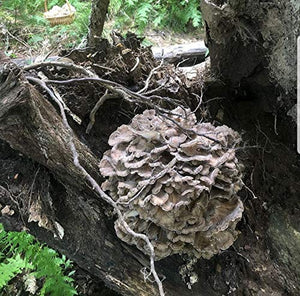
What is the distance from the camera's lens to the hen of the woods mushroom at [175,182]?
6.56 ft

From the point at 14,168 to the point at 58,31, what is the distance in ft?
17.0

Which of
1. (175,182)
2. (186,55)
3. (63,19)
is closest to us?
(175,182)

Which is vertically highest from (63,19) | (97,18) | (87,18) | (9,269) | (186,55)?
(97,18)

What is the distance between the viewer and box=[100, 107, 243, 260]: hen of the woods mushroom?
2.00 metres

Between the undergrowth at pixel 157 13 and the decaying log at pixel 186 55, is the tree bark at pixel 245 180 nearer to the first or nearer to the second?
the decaying log at pixel 186 55

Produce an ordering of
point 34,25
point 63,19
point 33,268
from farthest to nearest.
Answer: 1. point 63,19
2. point 34,25
3. point 33,268

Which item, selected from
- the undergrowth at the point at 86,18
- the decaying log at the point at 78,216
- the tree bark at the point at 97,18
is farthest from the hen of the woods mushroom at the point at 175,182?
the undergrowth at the point at 86,18

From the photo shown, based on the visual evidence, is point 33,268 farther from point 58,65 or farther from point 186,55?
point 186,55

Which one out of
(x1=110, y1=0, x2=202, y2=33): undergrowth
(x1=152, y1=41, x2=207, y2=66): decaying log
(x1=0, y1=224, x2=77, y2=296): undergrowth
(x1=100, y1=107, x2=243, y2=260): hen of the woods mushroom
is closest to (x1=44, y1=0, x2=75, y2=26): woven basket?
(x1=110, y1=0, x2=202, y2=33): undergrowth

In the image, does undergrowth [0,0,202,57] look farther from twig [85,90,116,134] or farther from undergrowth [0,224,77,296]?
twig [85,90,116,134]

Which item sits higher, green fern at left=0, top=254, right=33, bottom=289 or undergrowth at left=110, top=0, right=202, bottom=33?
undergrowth at left=110, top=0, right=202, bottom=33

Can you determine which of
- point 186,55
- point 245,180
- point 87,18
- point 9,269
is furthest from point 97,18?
point 87,18

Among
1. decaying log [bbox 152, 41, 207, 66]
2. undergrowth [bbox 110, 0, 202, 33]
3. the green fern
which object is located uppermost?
decaying log [bbox 152, 41, 207, 66]

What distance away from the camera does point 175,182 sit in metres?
1.97
